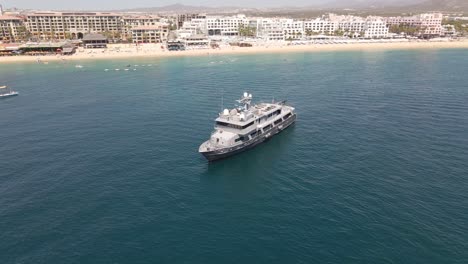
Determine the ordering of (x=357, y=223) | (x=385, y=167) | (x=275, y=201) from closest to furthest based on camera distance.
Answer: (x=357, y=223)
(x=275, y=201)
(x=385, y=167)

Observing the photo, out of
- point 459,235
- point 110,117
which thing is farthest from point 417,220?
point 110,117

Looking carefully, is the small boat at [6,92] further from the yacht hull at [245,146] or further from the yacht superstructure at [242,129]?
the yacht hull at [245,146]

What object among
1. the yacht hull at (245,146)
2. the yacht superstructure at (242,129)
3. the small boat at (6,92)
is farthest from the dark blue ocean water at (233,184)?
the small boat at (6,92)

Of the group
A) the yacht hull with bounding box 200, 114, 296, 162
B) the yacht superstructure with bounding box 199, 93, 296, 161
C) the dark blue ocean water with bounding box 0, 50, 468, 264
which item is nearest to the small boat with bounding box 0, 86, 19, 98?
the dark blue ocean water with bounding box 0, 50, 468, 264

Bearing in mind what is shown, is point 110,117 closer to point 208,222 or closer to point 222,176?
point 222,176

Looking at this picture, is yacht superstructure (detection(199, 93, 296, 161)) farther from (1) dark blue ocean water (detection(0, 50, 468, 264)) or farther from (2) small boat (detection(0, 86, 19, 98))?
(2) small boat (detection(0, 86, 19, 98))

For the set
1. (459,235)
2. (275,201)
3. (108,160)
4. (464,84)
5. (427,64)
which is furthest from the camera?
(427,64)
